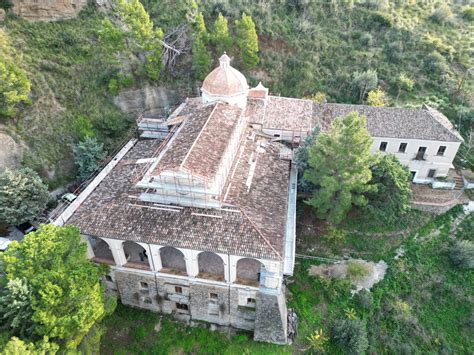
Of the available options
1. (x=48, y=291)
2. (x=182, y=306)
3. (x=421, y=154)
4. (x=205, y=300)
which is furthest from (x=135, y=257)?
(x=421, y=154)

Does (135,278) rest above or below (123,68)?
below

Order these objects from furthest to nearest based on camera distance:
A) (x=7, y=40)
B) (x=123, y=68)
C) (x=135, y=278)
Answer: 1. (x=123, y=68)
2. (x=7, y=40)
3. (x=135, y=278)

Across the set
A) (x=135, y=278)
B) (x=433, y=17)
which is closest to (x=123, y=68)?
(x=135, y=278)

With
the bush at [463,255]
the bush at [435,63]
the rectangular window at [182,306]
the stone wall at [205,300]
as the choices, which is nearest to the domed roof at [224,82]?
the stone wall at [205,300]

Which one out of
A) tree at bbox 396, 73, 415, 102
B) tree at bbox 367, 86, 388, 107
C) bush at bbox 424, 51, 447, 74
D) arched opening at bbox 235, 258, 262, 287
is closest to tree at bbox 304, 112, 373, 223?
arched opening at bbox 235, 258, 262, 287

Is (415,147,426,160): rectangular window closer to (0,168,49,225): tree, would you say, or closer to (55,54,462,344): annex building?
(55,54,462,344): annex building

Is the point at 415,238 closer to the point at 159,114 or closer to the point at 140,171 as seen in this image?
the point at 140,171

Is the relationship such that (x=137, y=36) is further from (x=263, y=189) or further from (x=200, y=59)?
(x=263, y=189)

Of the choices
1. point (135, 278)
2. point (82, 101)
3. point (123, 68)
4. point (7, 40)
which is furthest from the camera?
point (123, 68)
